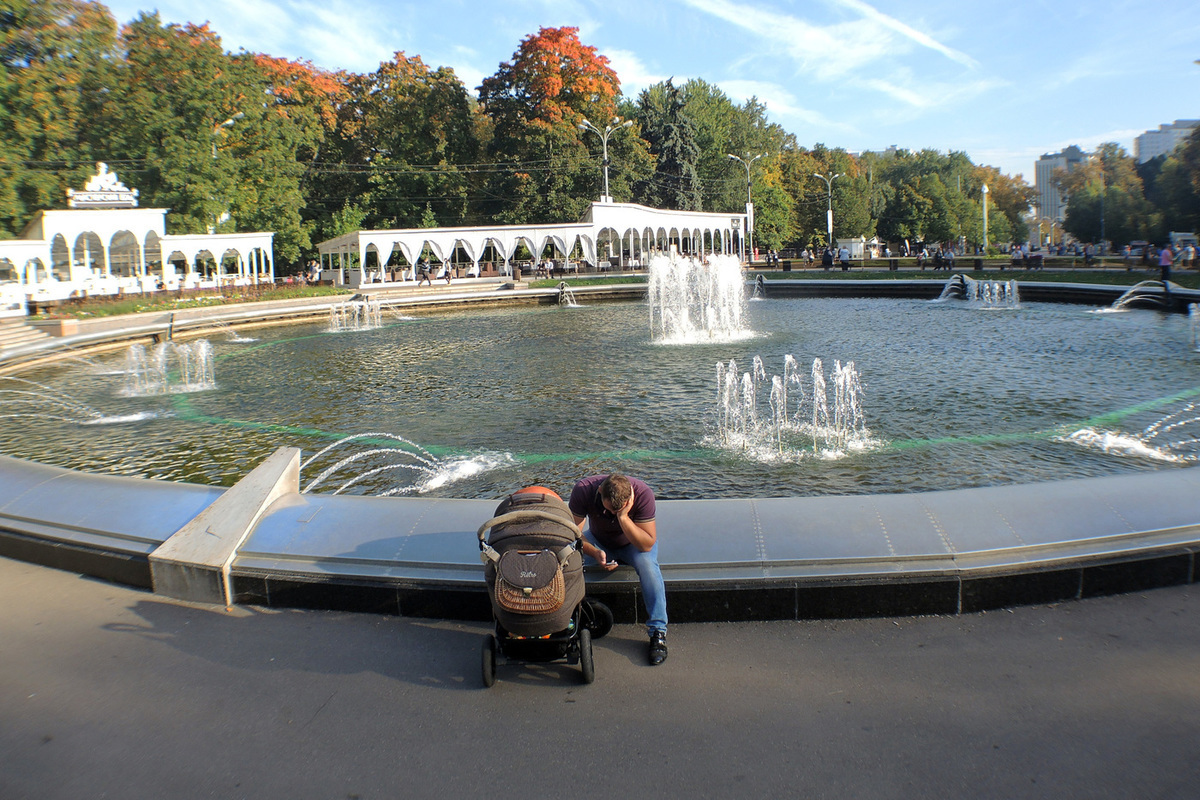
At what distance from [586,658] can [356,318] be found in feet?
89.9

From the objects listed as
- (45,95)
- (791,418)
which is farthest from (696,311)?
(45,95)

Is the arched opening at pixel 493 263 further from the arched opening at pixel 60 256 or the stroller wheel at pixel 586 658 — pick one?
the stroller wheel at pixel 586 658

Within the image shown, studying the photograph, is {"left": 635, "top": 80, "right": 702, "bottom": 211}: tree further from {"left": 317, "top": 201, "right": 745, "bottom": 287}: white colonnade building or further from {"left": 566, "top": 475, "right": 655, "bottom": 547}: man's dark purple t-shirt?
{"left": 566, "top": 475, "right": 655, "bottom": 547}: man's dark purple t-shirt

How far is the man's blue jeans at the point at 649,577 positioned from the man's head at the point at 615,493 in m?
0.31

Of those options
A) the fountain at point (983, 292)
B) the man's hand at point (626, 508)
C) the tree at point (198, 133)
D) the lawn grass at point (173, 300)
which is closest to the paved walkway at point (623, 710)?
the man's hand at point (626, 508)

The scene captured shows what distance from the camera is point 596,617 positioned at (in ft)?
15.1

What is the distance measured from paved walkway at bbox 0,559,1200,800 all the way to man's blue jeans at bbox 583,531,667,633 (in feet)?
0.73

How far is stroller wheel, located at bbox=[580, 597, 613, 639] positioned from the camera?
441 cm

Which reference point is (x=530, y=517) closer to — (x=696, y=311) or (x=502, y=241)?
(x=696, y=311)

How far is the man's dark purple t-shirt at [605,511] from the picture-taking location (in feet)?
15.2

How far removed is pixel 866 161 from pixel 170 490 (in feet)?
418

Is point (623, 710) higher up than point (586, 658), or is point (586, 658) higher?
point (586, 658)

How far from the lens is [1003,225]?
9938 cm

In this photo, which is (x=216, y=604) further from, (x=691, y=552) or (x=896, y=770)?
(x=896, y=770)
